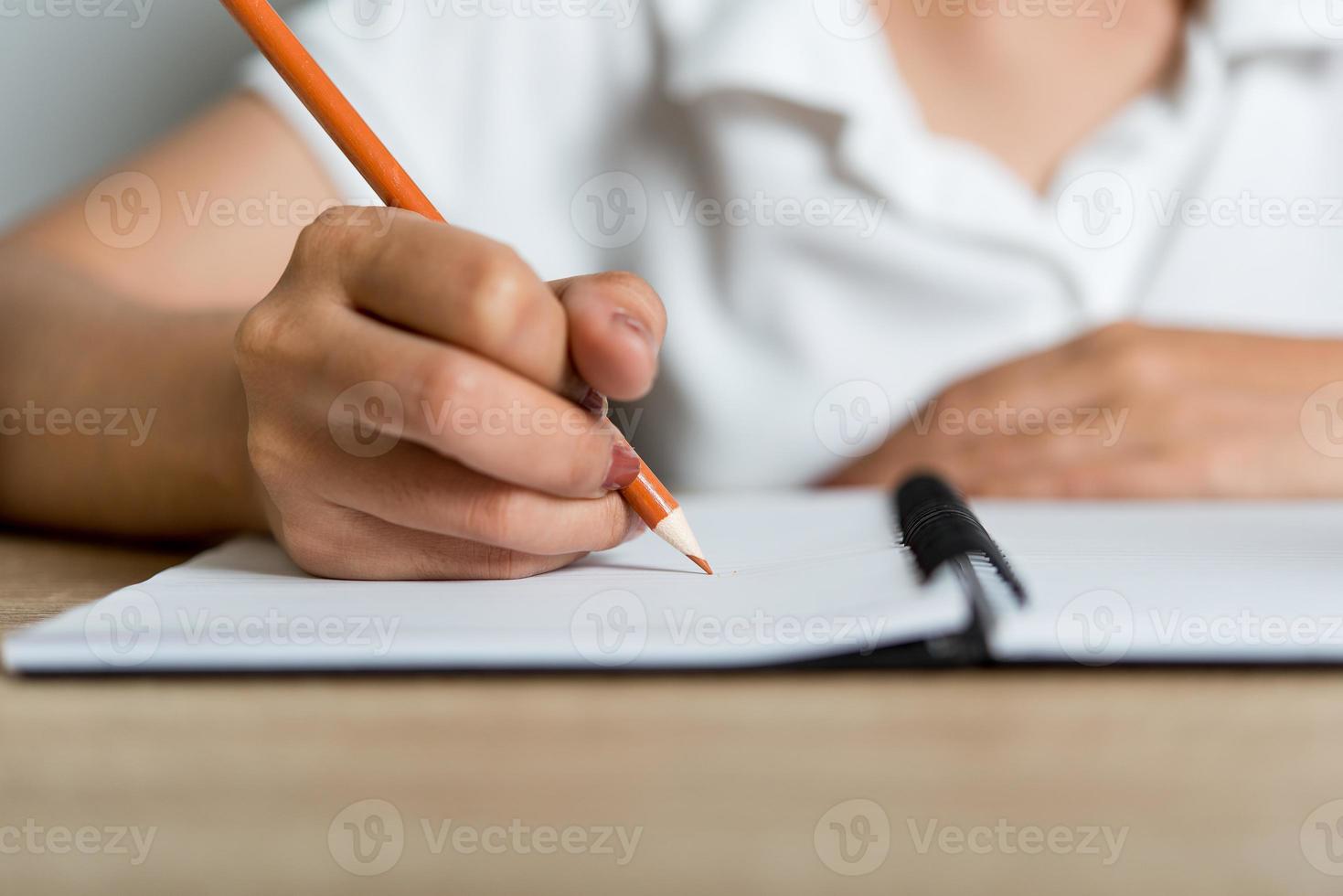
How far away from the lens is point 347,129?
0.33m

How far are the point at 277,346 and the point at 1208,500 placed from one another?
488mm

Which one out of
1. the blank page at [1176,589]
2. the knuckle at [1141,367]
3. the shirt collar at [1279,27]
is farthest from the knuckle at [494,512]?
the shirt collar at [1279,27]

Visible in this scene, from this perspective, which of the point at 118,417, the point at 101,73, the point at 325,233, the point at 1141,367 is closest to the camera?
the point at 325,233

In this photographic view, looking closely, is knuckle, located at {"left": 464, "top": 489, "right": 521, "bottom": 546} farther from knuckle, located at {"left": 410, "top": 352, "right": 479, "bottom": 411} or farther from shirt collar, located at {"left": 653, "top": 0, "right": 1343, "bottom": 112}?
shirt collar, located at {"left": 653, "top": 0, "right": 1343, "bottom": 112}

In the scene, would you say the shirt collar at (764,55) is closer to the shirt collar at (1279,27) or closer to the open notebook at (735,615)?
the shirt collar at (1279,27)

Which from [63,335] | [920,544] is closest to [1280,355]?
[920,544]

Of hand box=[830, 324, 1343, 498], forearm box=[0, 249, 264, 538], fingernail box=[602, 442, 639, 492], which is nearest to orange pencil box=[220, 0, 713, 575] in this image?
fingernail box=[602, 442, 639, 492]

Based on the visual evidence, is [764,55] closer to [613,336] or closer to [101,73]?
[613,336]

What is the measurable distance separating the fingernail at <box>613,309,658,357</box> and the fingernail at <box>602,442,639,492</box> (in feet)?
0.11

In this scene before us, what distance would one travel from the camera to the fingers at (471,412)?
0.28 m

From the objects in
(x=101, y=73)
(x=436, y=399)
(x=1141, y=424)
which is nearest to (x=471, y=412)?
(x=436, y=399)

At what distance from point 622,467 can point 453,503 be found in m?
0.05

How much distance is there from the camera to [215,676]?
0.24 meters

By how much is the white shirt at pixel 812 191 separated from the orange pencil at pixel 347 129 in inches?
17.8
